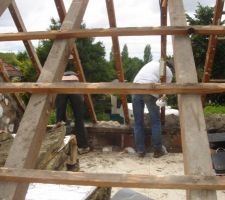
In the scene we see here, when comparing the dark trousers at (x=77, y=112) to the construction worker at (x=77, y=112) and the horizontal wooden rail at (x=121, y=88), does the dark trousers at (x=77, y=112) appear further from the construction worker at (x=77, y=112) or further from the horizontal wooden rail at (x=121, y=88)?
the horizontal wooden rail at (x=121, y=88)

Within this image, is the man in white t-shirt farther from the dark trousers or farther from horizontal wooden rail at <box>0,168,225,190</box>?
horizontal wooden rail at <box>0,168,225,190</box>

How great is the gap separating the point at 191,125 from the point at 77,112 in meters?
3.59

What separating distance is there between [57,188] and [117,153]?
2.69 m

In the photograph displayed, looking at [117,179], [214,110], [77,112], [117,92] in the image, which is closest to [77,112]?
[77,112]

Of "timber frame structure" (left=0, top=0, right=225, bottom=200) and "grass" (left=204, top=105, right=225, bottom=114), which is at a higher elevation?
"grass" (left=204, top=105, right=225, bottom=114)

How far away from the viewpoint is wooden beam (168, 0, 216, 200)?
1.51 meters

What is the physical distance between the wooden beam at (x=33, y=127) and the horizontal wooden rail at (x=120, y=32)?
6 centimetres

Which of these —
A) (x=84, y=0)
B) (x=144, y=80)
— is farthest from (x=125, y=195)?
(x=144, y=80)

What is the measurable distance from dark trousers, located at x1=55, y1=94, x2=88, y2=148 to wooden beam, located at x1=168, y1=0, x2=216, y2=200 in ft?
9.85

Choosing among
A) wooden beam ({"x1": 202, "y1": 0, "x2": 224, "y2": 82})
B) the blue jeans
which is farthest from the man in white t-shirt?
wooden beam ({"x1": 202, "y1": 0, "x2": 224, "y2": 82})

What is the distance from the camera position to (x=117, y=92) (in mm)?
1903

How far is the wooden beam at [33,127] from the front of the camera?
5.22 feet

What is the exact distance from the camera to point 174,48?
2.23 meters

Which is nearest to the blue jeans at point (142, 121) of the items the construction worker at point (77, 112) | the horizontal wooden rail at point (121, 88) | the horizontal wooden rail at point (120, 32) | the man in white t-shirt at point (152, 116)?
the man in white t-shirt at point (152, 116)
